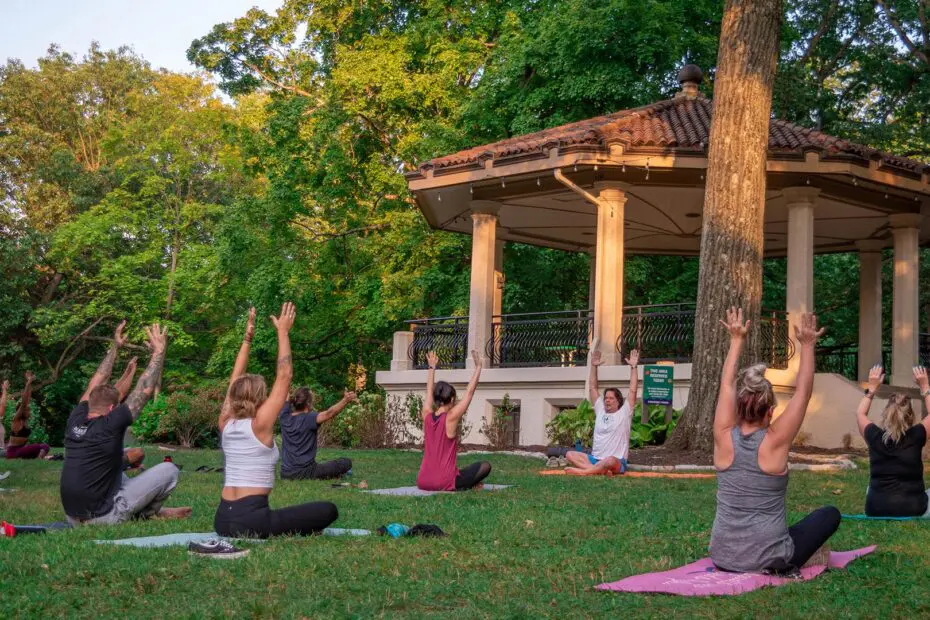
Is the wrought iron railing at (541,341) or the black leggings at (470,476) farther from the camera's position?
the wrought iron railing at (541,341)

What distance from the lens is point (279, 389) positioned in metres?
6.83

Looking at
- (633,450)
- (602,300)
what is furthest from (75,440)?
(602,300)

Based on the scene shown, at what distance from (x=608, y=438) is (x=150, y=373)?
698 cm

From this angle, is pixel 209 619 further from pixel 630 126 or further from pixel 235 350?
pixel 235 350

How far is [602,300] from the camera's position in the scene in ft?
65.7

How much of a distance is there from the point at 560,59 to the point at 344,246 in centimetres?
854

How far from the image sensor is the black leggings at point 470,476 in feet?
38.2

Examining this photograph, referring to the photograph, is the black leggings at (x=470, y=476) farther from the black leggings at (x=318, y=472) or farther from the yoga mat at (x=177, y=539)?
the yoga mat at (x=177, y=539)

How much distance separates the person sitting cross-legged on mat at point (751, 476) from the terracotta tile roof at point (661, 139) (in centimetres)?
1310

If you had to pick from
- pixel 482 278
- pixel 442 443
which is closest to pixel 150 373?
pixel 442 443

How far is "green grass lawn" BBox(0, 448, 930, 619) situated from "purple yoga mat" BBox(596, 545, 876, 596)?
0.38ft

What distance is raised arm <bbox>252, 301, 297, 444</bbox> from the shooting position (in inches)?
270

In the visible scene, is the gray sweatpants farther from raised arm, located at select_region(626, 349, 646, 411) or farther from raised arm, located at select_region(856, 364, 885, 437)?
raised arm, located at select_region(856, 364, 885, 437)

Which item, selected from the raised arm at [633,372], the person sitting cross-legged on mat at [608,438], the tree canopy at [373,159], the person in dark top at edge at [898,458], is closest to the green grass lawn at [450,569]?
the person in dark top at edge at [898,458]
